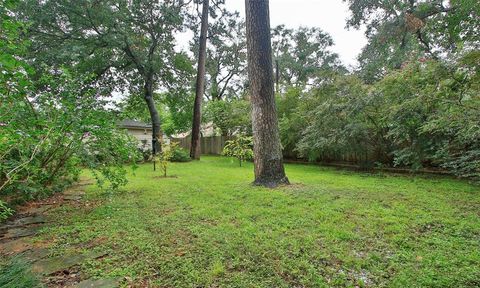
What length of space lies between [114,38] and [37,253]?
9.05m

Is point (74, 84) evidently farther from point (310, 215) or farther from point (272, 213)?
point (310, 215)

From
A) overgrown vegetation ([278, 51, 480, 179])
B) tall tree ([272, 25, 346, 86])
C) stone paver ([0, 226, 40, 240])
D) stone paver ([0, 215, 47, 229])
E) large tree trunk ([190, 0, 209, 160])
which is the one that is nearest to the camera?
stone paver ([0, 226, 40, 240])

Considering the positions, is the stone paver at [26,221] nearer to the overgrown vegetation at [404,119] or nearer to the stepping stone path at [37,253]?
the stepping stone path at [37,253]

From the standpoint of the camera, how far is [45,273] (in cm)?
194

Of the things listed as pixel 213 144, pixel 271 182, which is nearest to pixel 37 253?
pixel 271 182

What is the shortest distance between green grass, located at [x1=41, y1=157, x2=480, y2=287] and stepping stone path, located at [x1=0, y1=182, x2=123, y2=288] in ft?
0.40

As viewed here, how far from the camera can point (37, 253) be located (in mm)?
2299

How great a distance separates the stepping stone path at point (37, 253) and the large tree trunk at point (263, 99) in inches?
127

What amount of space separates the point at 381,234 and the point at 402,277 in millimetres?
790

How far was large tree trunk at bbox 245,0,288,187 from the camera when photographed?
4875mm

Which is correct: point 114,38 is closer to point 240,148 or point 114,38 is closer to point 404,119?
point 240,148

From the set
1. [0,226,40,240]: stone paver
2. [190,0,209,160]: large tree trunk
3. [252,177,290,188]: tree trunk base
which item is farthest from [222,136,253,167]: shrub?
[0,226,40,240]: stone paver

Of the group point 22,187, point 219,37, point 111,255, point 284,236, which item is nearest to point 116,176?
point 22,187

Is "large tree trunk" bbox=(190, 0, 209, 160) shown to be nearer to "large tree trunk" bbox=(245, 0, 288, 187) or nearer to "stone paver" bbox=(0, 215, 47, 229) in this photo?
"large tree trunk" bbox=(245, 0, 288, 187)
